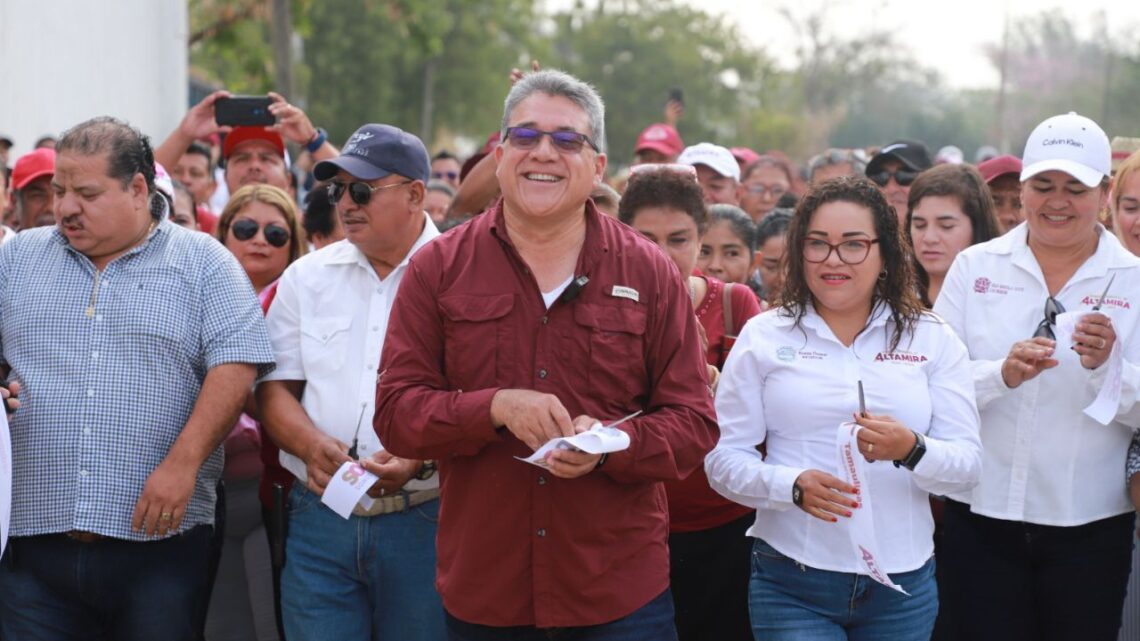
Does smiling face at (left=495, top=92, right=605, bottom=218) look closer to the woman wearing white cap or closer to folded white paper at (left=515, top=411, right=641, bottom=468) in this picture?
folded white paper at (left=515, top=411, right=641, bottom=468)

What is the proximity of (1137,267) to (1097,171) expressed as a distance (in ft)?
1.23

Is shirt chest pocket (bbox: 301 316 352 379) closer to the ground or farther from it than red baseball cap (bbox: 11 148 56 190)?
closer to the ground

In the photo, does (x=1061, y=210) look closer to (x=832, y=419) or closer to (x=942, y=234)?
(x=942, y=234)

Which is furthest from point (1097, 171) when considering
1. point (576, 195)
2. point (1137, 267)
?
point (576, 195)

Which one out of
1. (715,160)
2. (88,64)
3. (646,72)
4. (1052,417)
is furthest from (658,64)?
(1052,417)

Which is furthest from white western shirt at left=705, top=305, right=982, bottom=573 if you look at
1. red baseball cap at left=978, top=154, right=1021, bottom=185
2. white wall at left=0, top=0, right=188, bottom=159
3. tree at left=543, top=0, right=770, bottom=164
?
tree at left=543, top=0, right=770, bottom=164

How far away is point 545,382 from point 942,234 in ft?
9.04

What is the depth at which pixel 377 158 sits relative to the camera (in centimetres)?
476

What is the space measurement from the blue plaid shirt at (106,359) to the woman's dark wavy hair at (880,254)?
187 cm

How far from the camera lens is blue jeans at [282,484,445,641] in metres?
4.50

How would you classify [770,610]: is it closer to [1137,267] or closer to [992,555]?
[992,555]

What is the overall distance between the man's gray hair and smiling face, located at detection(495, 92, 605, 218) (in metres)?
0.02

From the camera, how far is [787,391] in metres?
4.20

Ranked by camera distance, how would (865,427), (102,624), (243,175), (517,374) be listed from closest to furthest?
(517,374) < (865,427) < (102,624) < (243,175)
